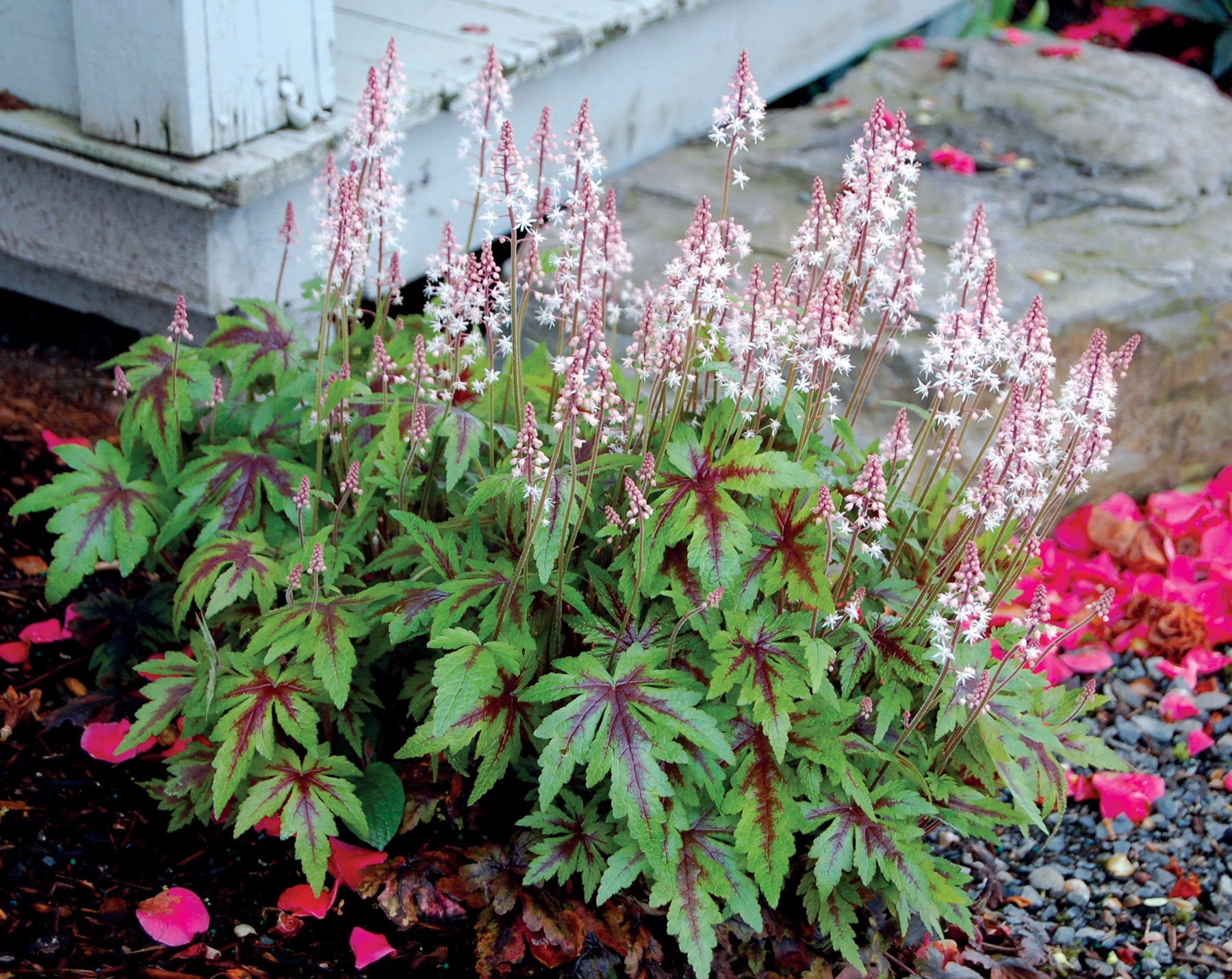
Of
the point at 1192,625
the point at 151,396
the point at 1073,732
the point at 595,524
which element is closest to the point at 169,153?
the point at 151,396

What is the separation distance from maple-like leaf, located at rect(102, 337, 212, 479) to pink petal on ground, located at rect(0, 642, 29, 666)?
1.87ft

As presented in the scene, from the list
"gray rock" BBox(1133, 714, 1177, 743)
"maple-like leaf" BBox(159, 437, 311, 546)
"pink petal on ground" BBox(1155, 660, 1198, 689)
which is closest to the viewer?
"maple-like leaf" BBox(159, 437, 311, 546)

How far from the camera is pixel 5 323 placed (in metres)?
3.87

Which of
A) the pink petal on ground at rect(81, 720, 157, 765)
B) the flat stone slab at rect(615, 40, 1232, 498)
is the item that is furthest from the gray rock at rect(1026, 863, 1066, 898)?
the pink petal on ground at rect(81, 720, 157, 765)

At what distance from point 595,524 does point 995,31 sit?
5.27 meters

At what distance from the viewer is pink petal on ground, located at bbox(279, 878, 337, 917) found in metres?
2.20

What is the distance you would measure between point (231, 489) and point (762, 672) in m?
1.11

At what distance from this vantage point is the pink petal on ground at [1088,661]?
321 cm

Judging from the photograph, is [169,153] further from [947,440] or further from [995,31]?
[995,31]

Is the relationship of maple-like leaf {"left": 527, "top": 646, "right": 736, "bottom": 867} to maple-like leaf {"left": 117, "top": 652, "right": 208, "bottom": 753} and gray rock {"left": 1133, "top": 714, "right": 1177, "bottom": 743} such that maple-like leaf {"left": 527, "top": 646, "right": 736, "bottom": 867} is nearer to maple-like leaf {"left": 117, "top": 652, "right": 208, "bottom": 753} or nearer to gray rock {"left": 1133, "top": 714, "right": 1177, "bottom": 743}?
maple-like leaf {"left": 117, "top": 652, "right": 208, "bottom": 753}

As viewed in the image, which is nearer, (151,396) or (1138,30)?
(151,396)

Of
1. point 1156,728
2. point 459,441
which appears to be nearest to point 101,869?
point 459,441

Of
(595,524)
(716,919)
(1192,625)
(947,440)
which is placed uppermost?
(947,440)

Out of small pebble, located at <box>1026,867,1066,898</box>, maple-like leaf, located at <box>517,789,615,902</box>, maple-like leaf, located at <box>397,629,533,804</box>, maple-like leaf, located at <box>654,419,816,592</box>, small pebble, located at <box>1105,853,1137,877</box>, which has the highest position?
maple-like leaf, located at <box>654,419,816,592</box>
